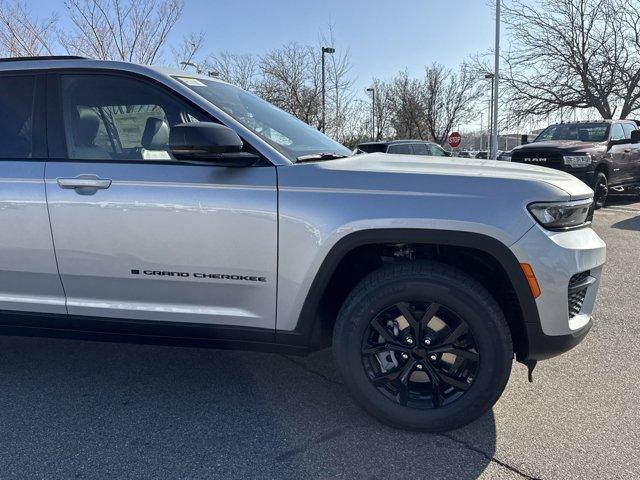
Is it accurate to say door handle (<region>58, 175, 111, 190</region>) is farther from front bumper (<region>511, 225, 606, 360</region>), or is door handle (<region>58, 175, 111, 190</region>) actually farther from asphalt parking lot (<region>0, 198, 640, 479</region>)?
front bumper (<region>511, 225, 606, 360</region>)

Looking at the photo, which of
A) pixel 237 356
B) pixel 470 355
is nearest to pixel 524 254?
pixel 470 355

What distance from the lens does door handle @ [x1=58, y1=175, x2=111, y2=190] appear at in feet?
8.83

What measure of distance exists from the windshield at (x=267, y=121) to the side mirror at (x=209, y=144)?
0.23 metres

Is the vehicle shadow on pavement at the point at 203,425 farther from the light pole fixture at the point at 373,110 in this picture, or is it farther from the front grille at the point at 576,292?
the light pole fixture at the point at 373,110

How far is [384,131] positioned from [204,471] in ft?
108

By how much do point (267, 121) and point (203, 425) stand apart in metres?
1.81

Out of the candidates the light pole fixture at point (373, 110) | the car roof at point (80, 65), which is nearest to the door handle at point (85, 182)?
the car roof at point (80, 65)

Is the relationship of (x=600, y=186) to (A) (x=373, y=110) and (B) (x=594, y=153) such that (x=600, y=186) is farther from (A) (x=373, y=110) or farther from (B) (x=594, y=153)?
(A) (x=373, y=110)

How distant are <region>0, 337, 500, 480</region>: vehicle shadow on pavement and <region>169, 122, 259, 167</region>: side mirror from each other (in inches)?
56.0

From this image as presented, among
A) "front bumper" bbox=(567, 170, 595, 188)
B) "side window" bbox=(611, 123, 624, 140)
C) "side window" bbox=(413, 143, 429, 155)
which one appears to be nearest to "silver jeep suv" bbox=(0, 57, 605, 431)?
"front bumper" bbox=(567, 170, 595, 188)

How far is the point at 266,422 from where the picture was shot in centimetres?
280

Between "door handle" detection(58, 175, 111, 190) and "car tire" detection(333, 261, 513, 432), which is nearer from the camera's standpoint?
"car tire" detection(333, 261, 513, 432)

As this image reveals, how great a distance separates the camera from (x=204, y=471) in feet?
7.86

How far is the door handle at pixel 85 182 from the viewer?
2.69 metres
